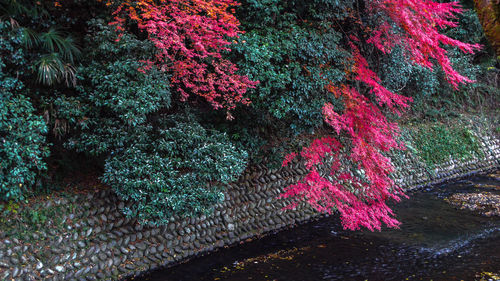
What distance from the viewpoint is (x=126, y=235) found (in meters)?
6.96

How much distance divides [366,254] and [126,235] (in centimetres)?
474

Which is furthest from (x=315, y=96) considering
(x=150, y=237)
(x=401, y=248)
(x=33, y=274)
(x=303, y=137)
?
(x=33, y=274)

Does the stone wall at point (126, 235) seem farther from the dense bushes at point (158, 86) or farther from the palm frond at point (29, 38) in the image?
the palm frond at point (29, 38)

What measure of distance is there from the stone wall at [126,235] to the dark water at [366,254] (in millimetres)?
344

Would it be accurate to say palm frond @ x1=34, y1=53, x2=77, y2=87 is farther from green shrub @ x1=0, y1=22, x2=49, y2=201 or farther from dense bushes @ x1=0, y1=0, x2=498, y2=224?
green shrub @ x1=0, y1=22, x2=49, y2=201

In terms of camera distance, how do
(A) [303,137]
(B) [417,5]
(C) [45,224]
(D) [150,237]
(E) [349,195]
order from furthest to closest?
(A) [303,137], (E) [349,195], (B) [417,5], (D) [150,237], (C) [45,224]

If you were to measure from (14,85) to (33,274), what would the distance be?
9.83 feet

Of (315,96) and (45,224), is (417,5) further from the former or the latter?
(45,224)

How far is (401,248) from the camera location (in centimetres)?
784

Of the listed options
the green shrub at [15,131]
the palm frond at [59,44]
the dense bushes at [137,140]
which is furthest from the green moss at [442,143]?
the green shrub at [15,131]

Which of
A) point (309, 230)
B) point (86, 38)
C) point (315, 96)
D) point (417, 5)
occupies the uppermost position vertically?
point (417, 5)

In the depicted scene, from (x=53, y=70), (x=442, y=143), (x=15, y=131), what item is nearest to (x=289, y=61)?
(x=53, y=70)

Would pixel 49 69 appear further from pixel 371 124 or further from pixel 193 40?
pixel 371 124

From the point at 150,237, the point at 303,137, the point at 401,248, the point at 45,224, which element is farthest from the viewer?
the point at 303,137
